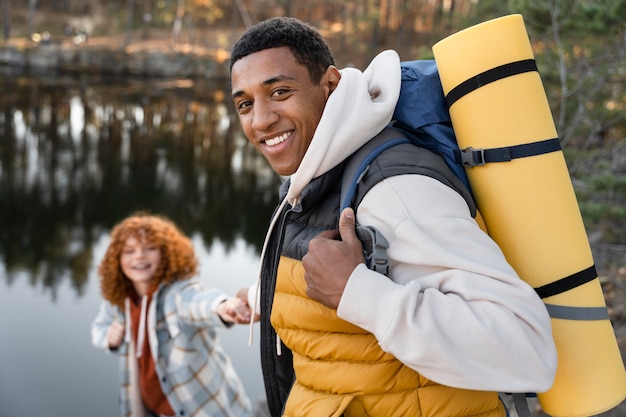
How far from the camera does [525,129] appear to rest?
1387 mm

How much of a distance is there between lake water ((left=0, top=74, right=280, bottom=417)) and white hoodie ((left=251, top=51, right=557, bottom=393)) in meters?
3.67

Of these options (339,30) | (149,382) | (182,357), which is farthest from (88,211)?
(339,30)

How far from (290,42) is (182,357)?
1886 millimetres

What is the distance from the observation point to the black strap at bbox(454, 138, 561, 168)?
1.38m

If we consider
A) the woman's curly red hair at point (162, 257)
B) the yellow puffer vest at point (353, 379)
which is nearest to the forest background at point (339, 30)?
the woman's curly red hair at point (162, 257)

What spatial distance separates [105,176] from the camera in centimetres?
1215

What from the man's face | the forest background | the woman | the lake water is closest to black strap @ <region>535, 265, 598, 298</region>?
the man's face

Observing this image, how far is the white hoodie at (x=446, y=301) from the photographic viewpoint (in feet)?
3.82

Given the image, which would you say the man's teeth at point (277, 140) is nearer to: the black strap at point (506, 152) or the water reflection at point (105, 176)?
the black strap at point (506, 152)

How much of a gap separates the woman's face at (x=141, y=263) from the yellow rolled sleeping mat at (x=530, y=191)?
204 centimetres

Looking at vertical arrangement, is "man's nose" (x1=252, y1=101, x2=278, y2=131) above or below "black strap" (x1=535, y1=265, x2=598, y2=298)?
above

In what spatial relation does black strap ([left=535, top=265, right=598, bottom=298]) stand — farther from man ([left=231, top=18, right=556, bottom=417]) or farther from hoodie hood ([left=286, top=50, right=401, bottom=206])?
hoodie hood ([left=286, top=50, right=401, bottom=206])

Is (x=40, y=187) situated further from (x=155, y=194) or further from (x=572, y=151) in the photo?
(x=572, y=151)

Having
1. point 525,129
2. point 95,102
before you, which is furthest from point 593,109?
point 95,102
